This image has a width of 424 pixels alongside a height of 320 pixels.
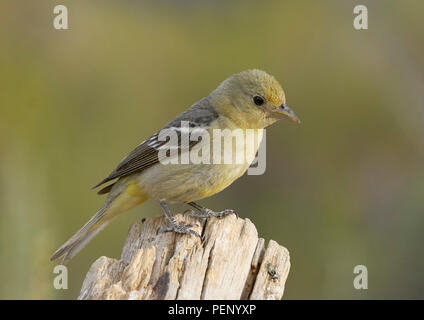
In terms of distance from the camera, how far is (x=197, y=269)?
449 cm

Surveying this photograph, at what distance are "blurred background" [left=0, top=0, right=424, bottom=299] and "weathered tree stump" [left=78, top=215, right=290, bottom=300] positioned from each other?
6.47 feet

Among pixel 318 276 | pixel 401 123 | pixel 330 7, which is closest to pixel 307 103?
pixel 401 123

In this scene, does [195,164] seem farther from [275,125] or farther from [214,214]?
[275,125]

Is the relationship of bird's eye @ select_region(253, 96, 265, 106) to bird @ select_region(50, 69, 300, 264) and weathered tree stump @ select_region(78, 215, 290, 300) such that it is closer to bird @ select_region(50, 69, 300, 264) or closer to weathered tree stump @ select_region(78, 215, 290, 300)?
bird @ select_region(50, 69, 300, 264)

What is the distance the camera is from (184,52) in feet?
35.7

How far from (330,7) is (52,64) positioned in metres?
5.23

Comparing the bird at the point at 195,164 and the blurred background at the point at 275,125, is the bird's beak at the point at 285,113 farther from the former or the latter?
the blurred background at the point at 275,125

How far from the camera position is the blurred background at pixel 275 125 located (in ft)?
25.3

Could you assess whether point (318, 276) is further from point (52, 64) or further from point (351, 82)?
point (52, 64)

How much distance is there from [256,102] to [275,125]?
10.8 ft

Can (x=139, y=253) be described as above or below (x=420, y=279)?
above

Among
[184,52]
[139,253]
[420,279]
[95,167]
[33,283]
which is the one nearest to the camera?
[139,253]

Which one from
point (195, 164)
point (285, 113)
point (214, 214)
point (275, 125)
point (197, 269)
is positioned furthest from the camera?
point (275, 125)

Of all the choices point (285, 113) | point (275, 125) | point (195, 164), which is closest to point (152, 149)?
point (195, 164)
